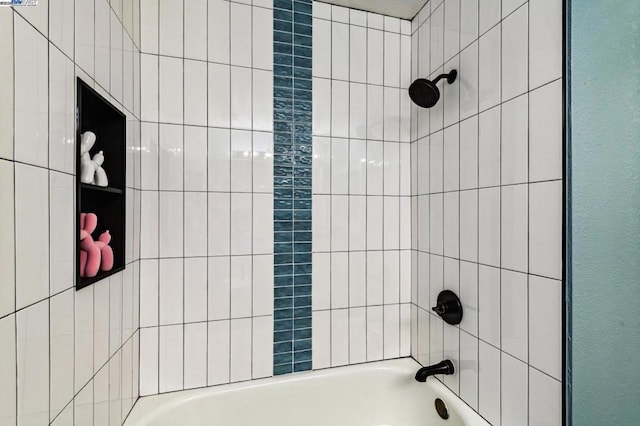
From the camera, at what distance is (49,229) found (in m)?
0.75

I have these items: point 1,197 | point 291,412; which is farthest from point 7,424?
point 291,412

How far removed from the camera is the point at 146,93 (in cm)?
143

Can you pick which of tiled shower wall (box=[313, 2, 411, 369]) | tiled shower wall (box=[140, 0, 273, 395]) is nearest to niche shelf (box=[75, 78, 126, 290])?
tiled shower wall (box=[140, 0, 273, 395])

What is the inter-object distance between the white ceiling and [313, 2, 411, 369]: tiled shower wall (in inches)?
1.2

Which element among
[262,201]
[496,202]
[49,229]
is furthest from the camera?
[262,201]

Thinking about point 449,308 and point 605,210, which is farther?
point 449,308

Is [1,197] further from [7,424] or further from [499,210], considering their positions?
[499,210]

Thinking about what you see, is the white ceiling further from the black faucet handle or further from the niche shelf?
the black faucet handle

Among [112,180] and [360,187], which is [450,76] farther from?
[112,180]

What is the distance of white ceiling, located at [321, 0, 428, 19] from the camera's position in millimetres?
1653

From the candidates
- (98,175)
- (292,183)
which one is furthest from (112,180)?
(292,183)

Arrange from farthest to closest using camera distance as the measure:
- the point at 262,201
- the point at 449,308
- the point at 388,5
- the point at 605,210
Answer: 1. the point at 388,5
2. the point at 262,201
3. the point at 449,308
4. the point at 605,210

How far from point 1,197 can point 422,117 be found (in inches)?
64.4

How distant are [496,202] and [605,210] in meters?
0.34
